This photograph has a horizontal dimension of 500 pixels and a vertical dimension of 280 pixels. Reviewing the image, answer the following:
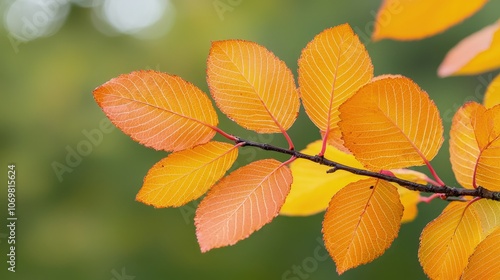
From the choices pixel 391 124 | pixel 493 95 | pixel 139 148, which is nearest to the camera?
pixel 391 124

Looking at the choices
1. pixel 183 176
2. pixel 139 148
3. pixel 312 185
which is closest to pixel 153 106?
pixel 183 176

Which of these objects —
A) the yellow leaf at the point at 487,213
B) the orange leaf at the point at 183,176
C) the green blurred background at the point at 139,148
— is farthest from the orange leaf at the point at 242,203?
the green blurred background at the point at 139,148

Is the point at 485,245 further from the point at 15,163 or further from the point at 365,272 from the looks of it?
the point at 15,163

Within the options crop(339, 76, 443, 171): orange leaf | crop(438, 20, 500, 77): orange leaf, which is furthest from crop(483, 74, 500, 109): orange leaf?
crop(339, 76, 443, 171): orange leaf

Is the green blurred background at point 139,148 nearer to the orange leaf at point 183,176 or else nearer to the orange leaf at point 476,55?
the orange leaf at point 476,55

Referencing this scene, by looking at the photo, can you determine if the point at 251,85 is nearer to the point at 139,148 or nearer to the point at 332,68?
the point at 332,68

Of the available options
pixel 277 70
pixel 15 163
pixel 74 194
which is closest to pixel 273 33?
pixel 74 194

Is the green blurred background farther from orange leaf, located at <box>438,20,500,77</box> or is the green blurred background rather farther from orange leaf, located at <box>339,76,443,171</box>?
orange leaf, located at <box>339,76,443,171</box>
